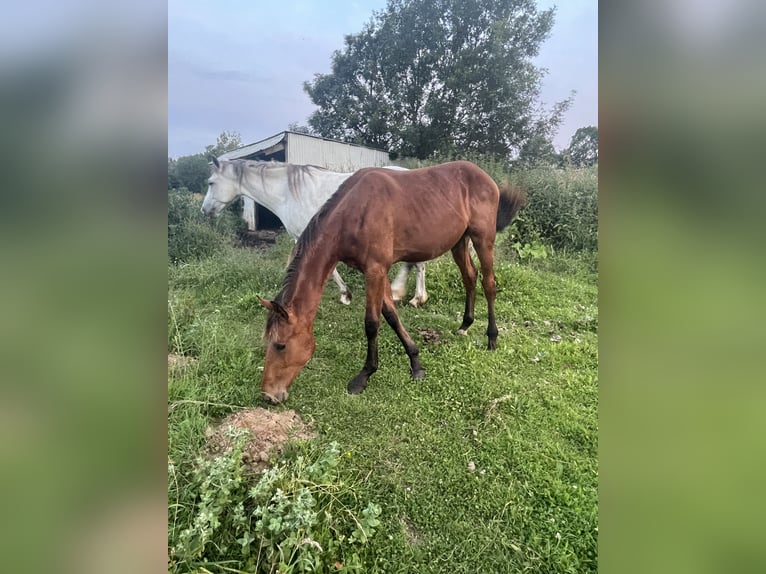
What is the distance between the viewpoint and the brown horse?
2.83 metres

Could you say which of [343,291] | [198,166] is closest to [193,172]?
[198,166]

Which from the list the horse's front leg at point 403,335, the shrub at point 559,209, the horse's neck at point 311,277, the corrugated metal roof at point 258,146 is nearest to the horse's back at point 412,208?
the horse's neck at point 311,277

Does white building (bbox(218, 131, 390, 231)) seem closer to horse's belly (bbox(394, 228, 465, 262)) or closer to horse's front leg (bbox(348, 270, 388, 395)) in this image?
horse's belly (bbox(394, 228, 465, 262))

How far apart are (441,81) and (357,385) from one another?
19.1 ft

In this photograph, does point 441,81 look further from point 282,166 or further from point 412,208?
point 412,208

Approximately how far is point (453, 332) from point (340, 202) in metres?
1.98

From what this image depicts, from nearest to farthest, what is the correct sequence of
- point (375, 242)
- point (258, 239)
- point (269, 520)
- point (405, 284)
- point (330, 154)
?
point (269, 520), point (375, 242), point (405, 284), point (330, 154), point (258, 239)

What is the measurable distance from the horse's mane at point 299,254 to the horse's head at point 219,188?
2.48m

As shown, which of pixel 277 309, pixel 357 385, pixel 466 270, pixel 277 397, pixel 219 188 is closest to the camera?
pixel 277 309

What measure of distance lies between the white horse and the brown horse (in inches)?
54.6

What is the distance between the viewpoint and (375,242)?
303 centimetres

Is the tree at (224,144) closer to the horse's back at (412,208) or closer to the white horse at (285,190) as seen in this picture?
the white horse at (285,190)
